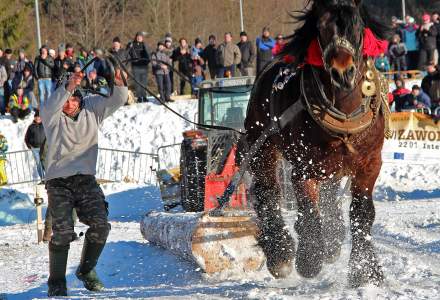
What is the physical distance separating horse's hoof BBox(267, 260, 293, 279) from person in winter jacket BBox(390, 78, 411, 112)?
10.6 meters

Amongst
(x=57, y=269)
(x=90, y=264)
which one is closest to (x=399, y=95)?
(x=90, y=264)

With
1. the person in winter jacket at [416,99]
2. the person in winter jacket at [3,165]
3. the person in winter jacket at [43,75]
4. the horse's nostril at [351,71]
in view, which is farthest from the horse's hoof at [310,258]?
the person in winter jacket at [43,75]

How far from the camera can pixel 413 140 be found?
14766 millimetres

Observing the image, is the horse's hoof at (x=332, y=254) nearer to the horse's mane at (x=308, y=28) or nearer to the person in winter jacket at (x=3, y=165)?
the horse's mane at (x=308, y=28)

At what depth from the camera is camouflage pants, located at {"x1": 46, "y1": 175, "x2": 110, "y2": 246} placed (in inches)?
261

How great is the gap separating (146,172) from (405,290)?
41.0 ft

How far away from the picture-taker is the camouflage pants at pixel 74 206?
6.64 metres

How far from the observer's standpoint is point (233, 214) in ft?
26.0

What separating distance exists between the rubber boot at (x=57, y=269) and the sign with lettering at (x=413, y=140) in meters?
8.84

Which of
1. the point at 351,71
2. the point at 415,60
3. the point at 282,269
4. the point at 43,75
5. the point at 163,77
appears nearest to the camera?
the point at 351,71

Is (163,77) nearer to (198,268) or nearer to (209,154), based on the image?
(209,154)

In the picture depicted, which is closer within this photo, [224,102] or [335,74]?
[335,74]

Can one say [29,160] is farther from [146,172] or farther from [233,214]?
[233,214]

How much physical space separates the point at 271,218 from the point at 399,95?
10511mm
